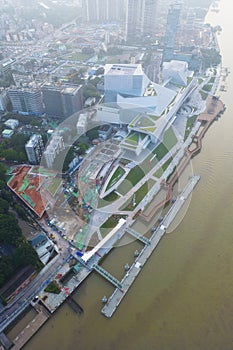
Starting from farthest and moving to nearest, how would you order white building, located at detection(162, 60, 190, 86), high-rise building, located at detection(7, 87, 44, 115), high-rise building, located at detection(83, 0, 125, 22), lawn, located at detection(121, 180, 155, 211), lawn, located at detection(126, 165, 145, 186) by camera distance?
high-rise building, located at detection(83, 0, 125, 22) < white building, located at detection(162, 60, 190, 86) < high-rise building, located at detection(7, 87, 44, 115) < lawn, located at detection(126, 165, 145, 186) < lawn, located at detection(121, 180, 155, 211)

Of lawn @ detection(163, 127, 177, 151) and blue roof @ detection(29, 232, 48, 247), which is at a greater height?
lawn @ detection(163, 127, 177, 151)

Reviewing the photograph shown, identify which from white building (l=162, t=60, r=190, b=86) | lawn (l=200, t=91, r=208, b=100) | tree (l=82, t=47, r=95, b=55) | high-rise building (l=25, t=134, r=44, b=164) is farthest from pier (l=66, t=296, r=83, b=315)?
tree (l=82, t=47, r=95, b=55)

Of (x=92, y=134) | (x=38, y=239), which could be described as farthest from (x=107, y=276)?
(x=92, y=134)

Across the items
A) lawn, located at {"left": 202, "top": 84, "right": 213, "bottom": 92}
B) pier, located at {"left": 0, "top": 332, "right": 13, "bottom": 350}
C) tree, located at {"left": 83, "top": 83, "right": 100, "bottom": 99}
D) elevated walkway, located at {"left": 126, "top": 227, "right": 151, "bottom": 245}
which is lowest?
pier, located at {"left": 0, "top": 332, "right": 13, "bottom": 350}

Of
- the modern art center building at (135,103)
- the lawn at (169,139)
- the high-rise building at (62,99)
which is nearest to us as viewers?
the lawn at (169,139)

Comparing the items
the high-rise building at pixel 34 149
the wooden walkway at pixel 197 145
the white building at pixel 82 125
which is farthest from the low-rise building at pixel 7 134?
the wooden walkway at pixel 197 145

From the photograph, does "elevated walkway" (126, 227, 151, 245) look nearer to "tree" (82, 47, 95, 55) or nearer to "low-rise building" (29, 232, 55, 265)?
"low-rise building" (29, 232, 55, 265)

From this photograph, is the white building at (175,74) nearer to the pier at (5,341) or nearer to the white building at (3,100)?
the white building at (3,100)
